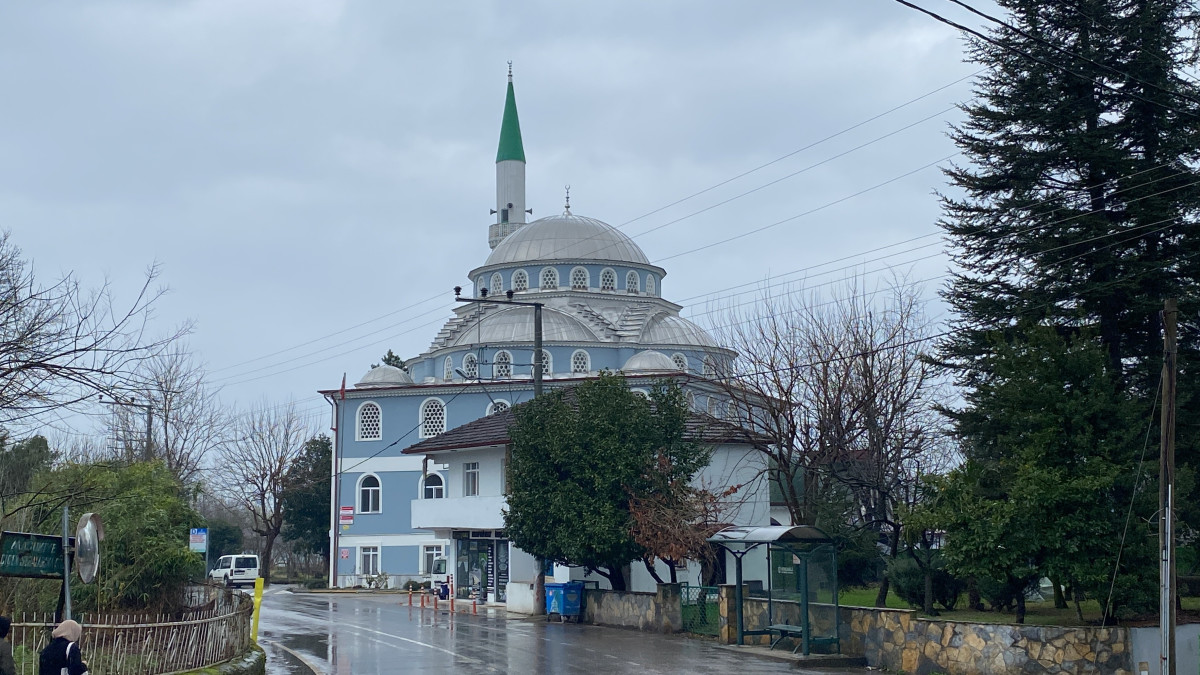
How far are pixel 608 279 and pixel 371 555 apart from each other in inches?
811

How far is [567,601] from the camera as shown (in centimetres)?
3047

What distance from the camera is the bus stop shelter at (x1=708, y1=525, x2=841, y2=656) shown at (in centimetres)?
2102

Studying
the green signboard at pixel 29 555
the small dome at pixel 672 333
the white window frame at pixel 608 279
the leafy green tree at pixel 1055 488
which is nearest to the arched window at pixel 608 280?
the white window frame at pixel 608 279

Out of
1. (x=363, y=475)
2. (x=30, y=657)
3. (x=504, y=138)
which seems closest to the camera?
(x=30, y=657)

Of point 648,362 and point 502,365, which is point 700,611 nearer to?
point 648,362

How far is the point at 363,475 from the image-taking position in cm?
5966

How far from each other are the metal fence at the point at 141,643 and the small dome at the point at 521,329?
4378 centimetres

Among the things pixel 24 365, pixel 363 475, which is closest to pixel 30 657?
pixel 24 365

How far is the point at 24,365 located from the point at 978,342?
17.1 m

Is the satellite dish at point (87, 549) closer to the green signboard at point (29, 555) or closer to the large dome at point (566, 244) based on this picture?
the green signboard at point (29, 555)

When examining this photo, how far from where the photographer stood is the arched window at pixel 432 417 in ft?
197

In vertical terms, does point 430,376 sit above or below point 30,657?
above

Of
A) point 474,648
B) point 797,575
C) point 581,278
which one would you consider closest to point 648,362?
point 581,278

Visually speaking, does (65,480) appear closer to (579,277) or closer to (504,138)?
(579,277)
